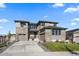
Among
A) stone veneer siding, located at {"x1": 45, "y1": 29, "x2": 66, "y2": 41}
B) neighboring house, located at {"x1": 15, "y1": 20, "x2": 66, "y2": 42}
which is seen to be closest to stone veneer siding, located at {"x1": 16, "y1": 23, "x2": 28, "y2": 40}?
neighboring house, located at {"x1": 15, "y1": 20, "x2": 66, "y2": 42}

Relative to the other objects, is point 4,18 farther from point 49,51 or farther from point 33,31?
point 49,51

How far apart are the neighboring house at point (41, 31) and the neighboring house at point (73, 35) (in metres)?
0.14

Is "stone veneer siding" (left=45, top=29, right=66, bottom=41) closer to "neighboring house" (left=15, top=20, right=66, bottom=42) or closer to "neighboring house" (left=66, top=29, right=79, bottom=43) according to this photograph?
"neighboring house" (left=15, top=20, right=66, bottom=42)

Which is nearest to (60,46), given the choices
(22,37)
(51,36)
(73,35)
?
(51,36)

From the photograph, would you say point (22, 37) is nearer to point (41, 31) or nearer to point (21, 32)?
point (21, 32)

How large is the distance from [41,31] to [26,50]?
90 cm

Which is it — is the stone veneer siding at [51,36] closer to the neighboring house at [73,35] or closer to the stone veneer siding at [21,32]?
the neighboring house at [73,35]

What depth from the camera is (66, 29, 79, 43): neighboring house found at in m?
8.22

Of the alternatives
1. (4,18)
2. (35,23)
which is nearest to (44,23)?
(35,23)

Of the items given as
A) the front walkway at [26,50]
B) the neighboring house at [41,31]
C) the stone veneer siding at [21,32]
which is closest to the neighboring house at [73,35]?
the neighboring house at [41,31]

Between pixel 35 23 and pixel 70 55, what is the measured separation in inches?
62.5

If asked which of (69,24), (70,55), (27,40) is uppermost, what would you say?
(69,24)

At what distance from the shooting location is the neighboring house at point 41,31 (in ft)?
26.7

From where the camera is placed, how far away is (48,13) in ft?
26.2
